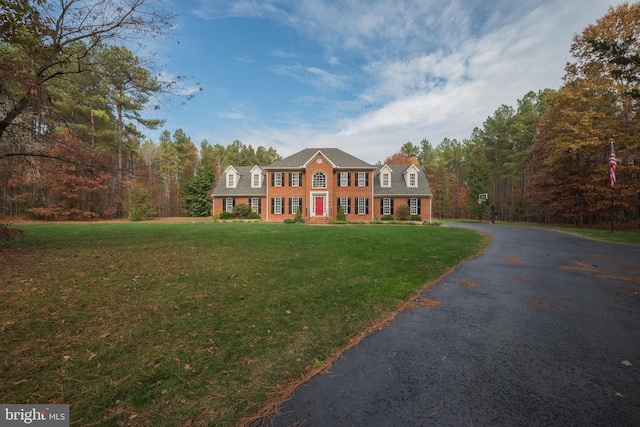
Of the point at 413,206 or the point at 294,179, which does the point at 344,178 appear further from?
the point at 413,206

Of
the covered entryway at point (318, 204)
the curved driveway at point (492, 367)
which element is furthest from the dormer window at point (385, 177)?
the curved driveway at point (492, 367)

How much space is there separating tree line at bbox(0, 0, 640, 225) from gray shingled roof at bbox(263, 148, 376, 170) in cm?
1283

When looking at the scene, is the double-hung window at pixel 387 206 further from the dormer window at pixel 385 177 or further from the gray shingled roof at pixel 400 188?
the dormer window at pixel 385 177

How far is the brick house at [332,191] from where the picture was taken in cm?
2680

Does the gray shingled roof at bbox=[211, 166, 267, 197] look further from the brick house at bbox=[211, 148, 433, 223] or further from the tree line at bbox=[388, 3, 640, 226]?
the tree line at bbox=[388, 3, 640, 226]

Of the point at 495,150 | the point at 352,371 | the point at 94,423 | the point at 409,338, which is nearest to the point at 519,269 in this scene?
the point at 409,338

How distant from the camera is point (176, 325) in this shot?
3.70 meters

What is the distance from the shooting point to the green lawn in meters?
2.37

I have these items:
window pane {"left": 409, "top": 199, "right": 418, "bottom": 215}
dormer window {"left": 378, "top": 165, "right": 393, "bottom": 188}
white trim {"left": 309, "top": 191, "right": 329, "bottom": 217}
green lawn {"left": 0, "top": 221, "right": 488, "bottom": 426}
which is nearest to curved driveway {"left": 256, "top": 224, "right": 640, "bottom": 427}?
green lawn {"left": 0, "top": 221, "right": 488, "bottom": 426}

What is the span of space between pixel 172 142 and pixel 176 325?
2060 inches

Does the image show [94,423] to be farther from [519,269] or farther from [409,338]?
[519,269]

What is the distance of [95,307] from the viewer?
4105mm

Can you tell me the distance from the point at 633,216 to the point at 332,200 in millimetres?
30770

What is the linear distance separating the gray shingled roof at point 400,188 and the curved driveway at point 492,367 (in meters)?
22.4
